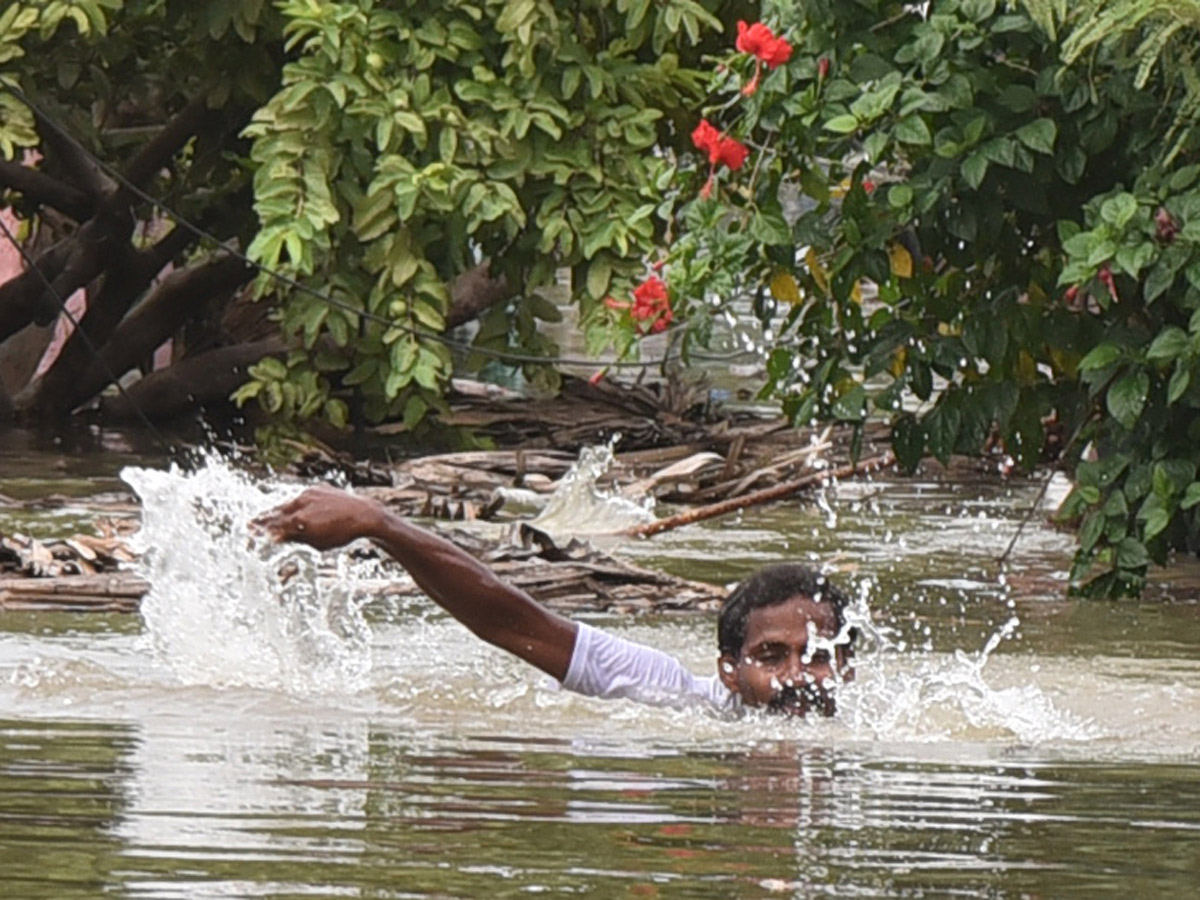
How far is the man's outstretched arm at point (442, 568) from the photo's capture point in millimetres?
6633

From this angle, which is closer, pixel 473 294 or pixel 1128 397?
pixel 1128 397

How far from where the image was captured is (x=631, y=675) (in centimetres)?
727

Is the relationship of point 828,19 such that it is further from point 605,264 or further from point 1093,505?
point 605,264

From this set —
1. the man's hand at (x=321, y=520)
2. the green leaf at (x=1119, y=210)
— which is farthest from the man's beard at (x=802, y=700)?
the green leaf at (x=1119, y=210)

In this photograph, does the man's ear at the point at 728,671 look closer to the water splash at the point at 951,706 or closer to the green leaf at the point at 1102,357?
the water splash at the point at 951,706

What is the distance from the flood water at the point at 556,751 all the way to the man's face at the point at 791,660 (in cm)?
9

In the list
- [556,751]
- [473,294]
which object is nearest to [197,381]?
[473,294]

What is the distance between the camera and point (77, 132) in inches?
646

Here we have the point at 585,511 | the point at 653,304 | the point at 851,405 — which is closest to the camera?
the point at 851,405

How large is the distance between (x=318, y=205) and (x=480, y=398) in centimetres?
413

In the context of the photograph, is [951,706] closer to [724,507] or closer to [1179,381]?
[1179,381]

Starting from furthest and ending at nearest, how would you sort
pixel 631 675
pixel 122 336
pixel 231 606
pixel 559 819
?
pixel 122 336, pixel 231 606, pixel 631 675, pixel 559 819

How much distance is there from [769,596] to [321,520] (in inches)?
45.7

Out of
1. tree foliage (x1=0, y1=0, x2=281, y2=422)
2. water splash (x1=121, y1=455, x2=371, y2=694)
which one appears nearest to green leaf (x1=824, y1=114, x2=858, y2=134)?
water splash (x1=121, y1=455, x2=371, y2=694)
